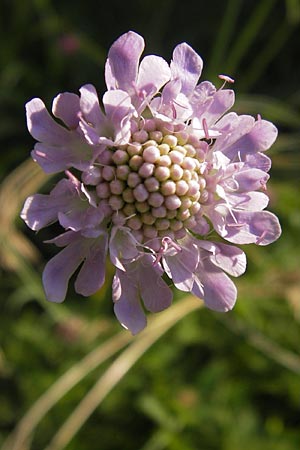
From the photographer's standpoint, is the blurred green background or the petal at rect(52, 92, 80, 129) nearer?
the petal at rect(52, 92, 80, 129)

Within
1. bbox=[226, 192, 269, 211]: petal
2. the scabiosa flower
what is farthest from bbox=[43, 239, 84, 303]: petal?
bbox=[226, 192, 269, 211]: petal

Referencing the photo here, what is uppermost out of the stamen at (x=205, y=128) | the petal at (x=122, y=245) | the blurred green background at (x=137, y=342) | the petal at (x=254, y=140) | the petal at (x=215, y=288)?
the stamen at (x=205, y=128)

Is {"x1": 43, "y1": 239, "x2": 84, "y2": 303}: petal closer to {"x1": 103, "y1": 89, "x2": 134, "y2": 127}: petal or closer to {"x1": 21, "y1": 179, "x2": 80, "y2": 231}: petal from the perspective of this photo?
{"x1": 21, "y1": 179, "x2": 80, "y2": 231}: petal

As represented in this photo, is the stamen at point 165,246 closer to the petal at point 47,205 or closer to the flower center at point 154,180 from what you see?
the flower center at point 154,180

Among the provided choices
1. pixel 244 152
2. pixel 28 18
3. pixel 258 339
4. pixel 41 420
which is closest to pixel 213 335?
pixel 258 339

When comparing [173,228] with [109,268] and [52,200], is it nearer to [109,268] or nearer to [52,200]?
[52,200]

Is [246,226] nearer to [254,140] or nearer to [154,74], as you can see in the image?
[254,140]

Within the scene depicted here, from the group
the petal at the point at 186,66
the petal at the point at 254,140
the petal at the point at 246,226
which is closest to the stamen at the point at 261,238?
the petal at the point at 246,226
